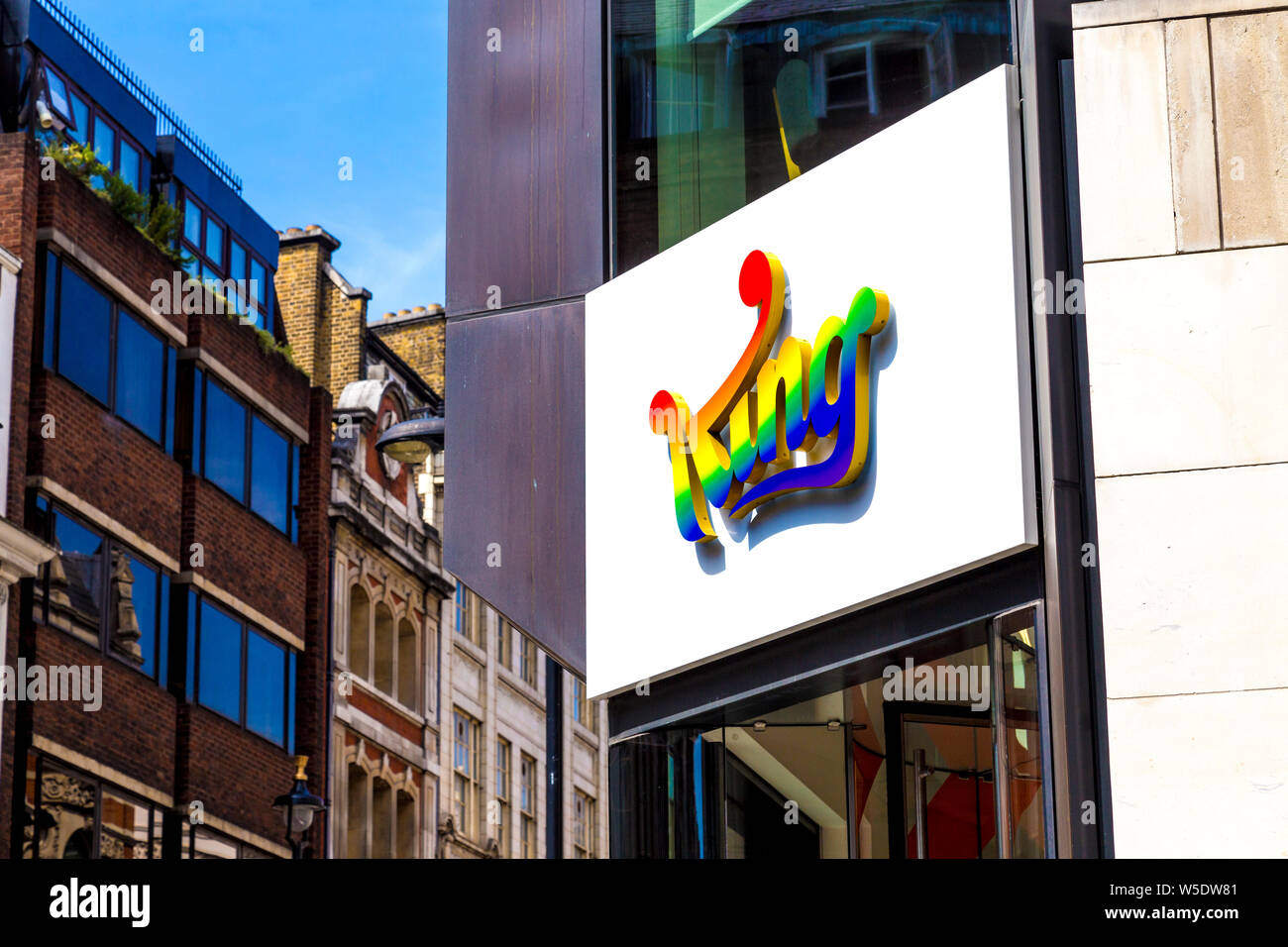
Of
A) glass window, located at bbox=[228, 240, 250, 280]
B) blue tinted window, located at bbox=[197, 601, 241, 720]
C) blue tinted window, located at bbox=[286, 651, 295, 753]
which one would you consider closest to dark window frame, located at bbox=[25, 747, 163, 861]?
blue tinted window, located at bbox=[197, 601, 241, 720]

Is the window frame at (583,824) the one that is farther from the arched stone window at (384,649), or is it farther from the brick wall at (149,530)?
the brick wall at (149,530)

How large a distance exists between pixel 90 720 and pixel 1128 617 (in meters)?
21.6

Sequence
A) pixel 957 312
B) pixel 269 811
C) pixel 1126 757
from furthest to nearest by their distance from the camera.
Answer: pixel 269 811, pixel 957 312, pixel 1126 757

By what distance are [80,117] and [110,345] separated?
575 centimetres

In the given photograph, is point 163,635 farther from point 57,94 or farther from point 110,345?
point 57,94

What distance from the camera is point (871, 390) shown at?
36.5ft

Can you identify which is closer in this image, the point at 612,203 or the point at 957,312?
the point at 957,312

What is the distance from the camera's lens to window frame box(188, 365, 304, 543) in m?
33.1

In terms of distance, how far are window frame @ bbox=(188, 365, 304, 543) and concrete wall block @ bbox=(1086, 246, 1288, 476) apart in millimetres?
24424

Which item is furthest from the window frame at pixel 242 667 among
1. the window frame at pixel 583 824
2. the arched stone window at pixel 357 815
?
the window frame at pixel 583 824

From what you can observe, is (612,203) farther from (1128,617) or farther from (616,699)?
(1128,617)

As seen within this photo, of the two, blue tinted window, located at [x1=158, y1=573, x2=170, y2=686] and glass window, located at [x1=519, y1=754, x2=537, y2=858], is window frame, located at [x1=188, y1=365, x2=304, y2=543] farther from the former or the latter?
glass window, located at [x1=519, y1=754, x2=537, y2=858]

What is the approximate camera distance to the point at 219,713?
32500 millimetres
